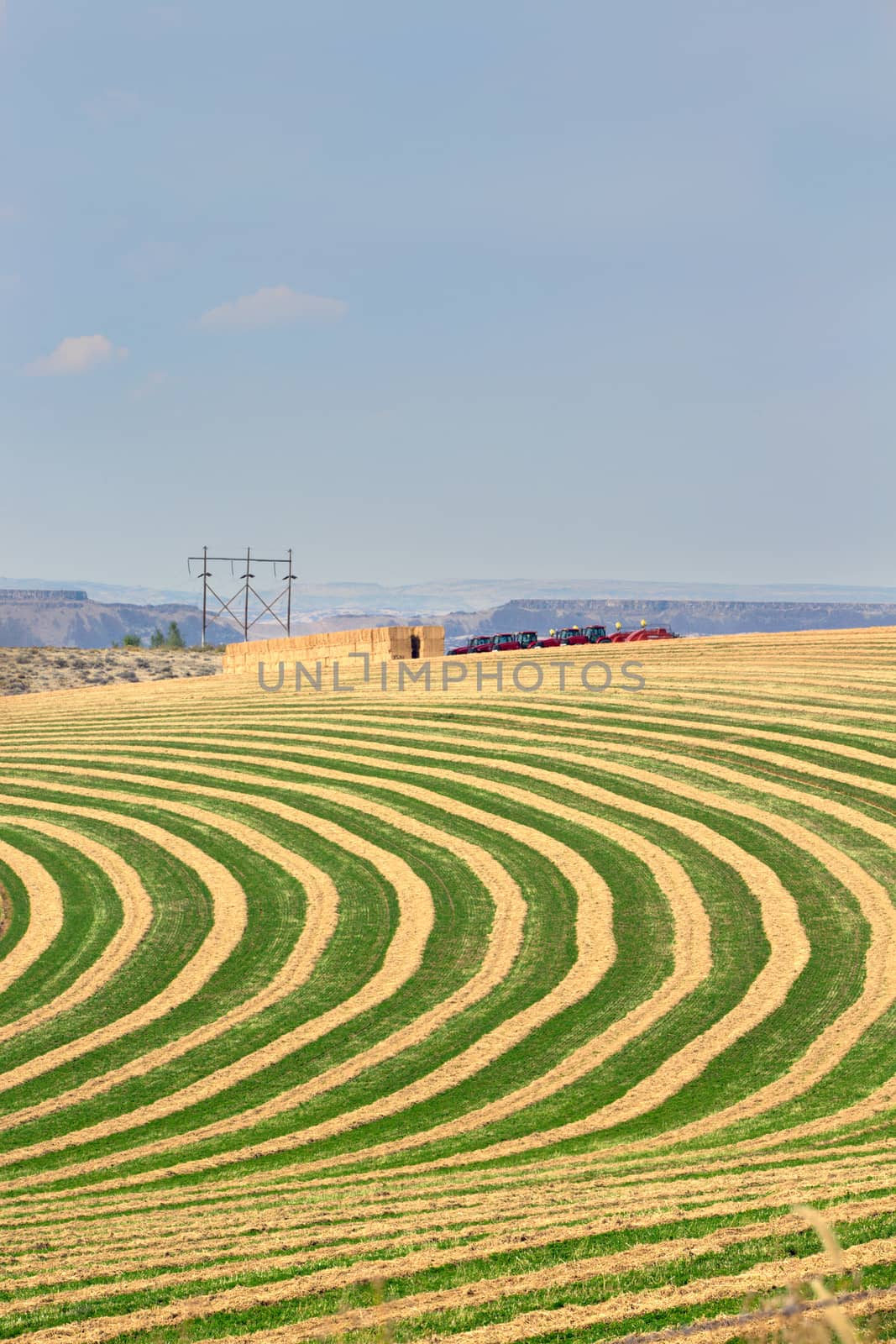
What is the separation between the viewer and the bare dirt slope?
6906 cm

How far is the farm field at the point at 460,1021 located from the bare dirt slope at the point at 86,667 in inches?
1417

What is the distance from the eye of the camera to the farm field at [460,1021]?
26.7 feet

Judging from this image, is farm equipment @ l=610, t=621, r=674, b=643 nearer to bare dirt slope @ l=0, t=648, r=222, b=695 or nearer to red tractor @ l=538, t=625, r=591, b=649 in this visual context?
red tractor @ l=538, t=625, r=591, b=649

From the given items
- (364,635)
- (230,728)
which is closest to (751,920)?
(230,728)

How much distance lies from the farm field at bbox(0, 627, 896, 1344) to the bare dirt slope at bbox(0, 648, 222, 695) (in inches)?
1417

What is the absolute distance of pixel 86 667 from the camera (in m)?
74.1

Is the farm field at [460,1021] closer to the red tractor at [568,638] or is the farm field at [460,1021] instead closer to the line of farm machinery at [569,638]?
the line of farm machinery at [569,638]

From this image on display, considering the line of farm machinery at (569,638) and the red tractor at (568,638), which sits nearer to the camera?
the line of farm machinery at (569,638)

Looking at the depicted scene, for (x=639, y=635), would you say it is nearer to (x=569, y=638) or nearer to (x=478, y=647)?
(x=569, y=638)

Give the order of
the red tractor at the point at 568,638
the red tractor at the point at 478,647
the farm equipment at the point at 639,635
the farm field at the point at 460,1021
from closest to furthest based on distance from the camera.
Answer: the farm field at the point at 460,1021
the farm equipment at the point at 639,635
the red tractor at the point at 568,638
the red tractor at the point at 478,647

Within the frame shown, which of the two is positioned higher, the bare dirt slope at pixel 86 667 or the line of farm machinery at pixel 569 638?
the line of farm machinery at pixel 569 638

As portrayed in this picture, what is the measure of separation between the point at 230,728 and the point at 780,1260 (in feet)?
97.5

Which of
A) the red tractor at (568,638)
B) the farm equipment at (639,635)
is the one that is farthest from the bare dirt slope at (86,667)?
the farm equipment at (639,635)

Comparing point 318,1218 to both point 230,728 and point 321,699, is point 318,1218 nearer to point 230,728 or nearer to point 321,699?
point 230,728
